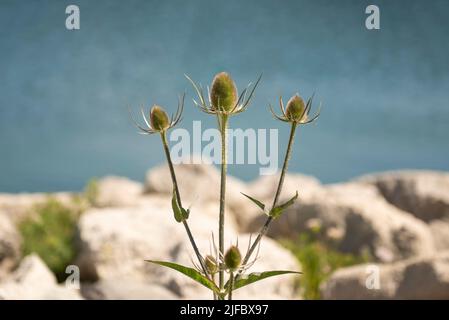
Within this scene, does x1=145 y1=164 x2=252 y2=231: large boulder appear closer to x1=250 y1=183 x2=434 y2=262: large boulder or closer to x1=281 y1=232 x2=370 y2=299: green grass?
x1=250 y1=183 x2=434 y2=262: large boulder

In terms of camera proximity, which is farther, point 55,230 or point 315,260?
point 55,230

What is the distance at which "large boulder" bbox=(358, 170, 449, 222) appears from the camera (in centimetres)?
1042

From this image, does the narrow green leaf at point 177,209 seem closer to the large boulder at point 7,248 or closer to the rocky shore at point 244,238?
the rocky shore at point 244,238

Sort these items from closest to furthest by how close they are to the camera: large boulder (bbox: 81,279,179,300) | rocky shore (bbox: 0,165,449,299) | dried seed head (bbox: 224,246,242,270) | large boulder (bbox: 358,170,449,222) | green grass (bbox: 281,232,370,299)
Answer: dried seed head (bbox: 224,246,242,270), large boulder (bbox: 81,279,179,300), rocky shore (bbox: 0,165,449,299), green grass (bbox: 281,232,370,299), large boulder (bbox: 358,170,449,222)

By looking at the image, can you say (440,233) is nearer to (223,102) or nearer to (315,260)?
(315,260)

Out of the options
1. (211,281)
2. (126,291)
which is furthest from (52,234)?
(211,281)

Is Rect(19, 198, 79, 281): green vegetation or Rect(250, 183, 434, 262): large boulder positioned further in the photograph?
Rect(250, 183, 434, 262): large boulder

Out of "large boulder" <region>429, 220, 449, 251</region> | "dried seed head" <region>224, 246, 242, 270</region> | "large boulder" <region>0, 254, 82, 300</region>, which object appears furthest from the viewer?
"large boulder" <region>429, 220, 449, 251</region>

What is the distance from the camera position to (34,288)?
4.41 m

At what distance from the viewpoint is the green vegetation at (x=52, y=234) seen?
7.49 m

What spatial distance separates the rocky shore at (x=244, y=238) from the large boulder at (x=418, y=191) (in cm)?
2

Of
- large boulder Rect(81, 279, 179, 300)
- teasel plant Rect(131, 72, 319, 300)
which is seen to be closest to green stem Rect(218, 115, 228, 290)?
teasel plant Rect(131, 72, 319, 300)

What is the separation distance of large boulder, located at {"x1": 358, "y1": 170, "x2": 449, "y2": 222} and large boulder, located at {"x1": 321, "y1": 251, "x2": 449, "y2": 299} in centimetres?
525

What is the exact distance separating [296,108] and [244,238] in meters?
4.09
